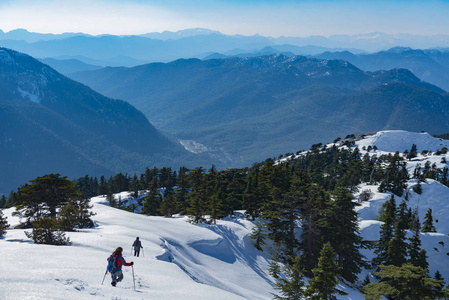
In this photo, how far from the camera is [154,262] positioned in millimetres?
21047

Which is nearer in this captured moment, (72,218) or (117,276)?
(117,276)

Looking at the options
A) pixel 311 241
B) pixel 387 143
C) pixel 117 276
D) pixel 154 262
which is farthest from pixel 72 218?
pixel 387 143

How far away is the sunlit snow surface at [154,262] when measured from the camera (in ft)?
43.2

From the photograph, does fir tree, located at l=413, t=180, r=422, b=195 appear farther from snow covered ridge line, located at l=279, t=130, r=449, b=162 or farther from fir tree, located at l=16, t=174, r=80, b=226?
fir tree, located at l=16, t=174, r=80, b=226

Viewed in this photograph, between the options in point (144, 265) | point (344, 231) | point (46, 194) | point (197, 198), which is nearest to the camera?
point (144, 265)

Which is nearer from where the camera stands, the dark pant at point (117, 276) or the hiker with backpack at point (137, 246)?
the dark pant at point (117, 276)

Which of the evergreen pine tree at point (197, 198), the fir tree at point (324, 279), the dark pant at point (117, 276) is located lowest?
the fir tree at point (324, 279)

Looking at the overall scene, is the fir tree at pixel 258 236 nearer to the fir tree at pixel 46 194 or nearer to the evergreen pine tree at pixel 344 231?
the evergreen pine tree at pixel 344 231

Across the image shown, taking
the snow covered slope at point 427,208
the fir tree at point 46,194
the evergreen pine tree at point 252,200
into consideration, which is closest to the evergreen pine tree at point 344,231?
the snow covered slope at point 427,208

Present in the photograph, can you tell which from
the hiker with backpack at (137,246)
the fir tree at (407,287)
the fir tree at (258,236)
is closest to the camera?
the hiker with backpack at (137,246)

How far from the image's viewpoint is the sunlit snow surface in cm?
1317

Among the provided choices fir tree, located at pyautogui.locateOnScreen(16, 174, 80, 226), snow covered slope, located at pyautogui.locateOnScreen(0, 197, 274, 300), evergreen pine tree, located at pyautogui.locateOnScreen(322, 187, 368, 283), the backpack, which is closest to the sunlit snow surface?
snow covered slope, located at pyautogui.locateOnScreen(0, 197, 274, 300)

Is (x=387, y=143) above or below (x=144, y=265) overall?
above

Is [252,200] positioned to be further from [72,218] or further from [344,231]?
[72,218]
